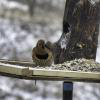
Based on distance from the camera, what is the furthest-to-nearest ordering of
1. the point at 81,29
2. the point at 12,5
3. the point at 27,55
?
the point at 12,5 < the point at 27,55 < the point at 81,29

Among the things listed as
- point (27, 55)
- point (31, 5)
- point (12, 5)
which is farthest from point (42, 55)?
point (12, 5)

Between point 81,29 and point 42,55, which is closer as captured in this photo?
point 42,55

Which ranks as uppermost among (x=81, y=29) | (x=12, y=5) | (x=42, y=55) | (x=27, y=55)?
(x=12, y=5)

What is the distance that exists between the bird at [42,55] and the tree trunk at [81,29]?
0.42 metres

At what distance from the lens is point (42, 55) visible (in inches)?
167

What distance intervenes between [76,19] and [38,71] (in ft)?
3.91

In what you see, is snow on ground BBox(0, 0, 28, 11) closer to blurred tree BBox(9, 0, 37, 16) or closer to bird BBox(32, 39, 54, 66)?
blurred tree BBox(9, 0, 37, 16)

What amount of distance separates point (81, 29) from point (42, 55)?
23.7 inches

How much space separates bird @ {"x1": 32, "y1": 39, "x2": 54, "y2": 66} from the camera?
13.7 ft

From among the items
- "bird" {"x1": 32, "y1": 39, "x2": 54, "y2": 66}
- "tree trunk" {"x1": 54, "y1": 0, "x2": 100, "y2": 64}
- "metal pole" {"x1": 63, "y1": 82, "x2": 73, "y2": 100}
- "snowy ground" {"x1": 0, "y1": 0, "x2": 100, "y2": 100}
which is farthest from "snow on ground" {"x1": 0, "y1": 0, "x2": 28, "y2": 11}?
"metal pole" {"x1": 63, "y1": 82, "x2": 73, "y2": 100}

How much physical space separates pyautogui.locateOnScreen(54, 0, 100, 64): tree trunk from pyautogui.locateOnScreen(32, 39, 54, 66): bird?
42 centimetres

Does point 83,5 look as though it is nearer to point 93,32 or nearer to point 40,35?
point 93,32

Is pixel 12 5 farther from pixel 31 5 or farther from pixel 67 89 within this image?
pixel 67 89

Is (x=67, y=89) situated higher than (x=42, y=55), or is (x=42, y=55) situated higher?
(x=42, y=55)
